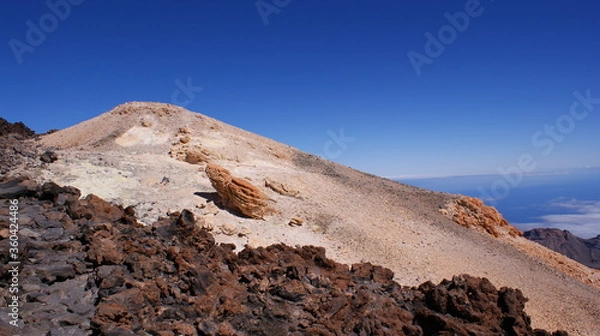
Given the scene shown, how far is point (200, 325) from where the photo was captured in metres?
5.51

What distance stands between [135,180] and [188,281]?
31.3 feet

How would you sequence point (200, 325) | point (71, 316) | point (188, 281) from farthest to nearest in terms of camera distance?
point (188, 281), point (200, 325), point (71, 316)

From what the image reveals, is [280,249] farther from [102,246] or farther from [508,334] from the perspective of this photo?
[508,334]

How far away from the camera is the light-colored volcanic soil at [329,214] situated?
12.7 metres

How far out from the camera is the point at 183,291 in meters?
6.26

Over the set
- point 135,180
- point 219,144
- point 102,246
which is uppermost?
point 219,144

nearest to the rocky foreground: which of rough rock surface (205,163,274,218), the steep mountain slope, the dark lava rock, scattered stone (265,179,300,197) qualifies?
rough rock surface (205,163,274,218)

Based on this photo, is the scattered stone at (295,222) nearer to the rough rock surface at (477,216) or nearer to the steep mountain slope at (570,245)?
the rough rock surface at (477,216)

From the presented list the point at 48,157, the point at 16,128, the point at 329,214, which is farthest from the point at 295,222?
the point at 16,128

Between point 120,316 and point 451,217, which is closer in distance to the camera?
point 120,316

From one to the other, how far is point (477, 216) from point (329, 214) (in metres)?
10.1

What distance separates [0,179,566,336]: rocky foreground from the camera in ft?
16.9

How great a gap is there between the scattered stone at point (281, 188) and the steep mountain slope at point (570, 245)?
238 feet

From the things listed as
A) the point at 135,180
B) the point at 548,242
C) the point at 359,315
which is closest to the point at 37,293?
the point at 359,315
